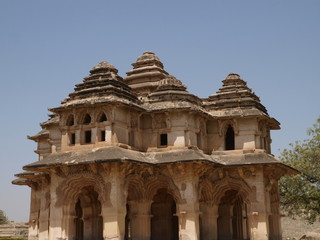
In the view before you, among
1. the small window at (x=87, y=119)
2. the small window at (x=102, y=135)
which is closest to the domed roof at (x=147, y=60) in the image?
the small window at (x=87, y=119)

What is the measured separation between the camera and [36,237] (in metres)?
29.3

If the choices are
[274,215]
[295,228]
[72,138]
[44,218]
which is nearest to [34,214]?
[44,218]

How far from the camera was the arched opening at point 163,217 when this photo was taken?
86.8ft

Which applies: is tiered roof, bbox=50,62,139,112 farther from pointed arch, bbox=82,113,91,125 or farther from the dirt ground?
the dirt ground

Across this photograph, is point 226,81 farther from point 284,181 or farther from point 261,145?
point 284,181

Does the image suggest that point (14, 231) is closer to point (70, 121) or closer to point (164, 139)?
point (70, 121)

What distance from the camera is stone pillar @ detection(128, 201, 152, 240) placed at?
23.2 m

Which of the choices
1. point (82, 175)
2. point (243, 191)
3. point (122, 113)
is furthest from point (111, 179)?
point (243, 191)

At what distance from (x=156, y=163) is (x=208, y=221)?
4639 mm

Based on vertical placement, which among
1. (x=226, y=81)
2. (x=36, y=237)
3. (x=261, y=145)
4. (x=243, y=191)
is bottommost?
(x=36, y=237)

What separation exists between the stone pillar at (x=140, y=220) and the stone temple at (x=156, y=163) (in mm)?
48

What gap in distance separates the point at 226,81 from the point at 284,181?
10500mm

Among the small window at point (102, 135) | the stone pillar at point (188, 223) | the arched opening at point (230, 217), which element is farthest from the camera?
the arched opening at point (230, 217)

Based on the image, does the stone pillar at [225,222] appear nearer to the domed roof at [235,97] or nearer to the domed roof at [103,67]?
the domed roof at [235,97]
